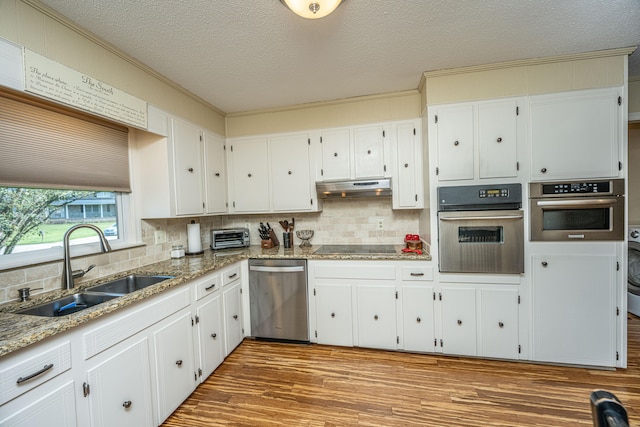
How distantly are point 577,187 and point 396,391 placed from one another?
6.95ft

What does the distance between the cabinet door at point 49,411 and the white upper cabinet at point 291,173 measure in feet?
7.05

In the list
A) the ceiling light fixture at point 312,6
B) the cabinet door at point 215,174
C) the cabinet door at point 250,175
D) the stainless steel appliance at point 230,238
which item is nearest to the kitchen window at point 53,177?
the cabinet door at point 215,174

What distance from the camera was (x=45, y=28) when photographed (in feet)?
4.81

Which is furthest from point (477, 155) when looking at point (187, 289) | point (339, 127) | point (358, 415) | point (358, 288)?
point (187, 289)

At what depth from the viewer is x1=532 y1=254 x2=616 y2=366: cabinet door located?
2.08m

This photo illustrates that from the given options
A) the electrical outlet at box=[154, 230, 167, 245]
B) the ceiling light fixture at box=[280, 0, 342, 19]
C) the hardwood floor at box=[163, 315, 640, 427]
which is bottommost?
the hardwood floor at box=[163, 315, 640, 427]

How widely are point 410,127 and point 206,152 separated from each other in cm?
214

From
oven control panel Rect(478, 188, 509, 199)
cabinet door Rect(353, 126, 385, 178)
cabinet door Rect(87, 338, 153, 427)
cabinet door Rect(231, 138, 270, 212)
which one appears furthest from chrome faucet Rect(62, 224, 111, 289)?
oven control panel Rect(478, 188, 509, 199)

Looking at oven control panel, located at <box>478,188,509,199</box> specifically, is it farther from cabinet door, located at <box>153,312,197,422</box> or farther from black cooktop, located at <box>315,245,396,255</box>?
cabinet door, located at <box>153,312,197,422</box>

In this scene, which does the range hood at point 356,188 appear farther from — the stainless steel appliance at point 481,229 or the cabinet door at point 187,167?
the cabinet door at point 187,167

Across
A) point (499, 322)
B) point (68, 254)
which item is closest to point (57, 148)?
point (68, 254)

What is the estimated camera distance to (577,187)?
2072 mm

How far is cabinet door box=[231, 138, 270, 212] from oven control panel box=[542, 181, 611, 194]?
2645 millimetres

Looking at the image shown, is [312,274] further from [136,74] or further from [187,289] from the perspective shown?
[136,74]
